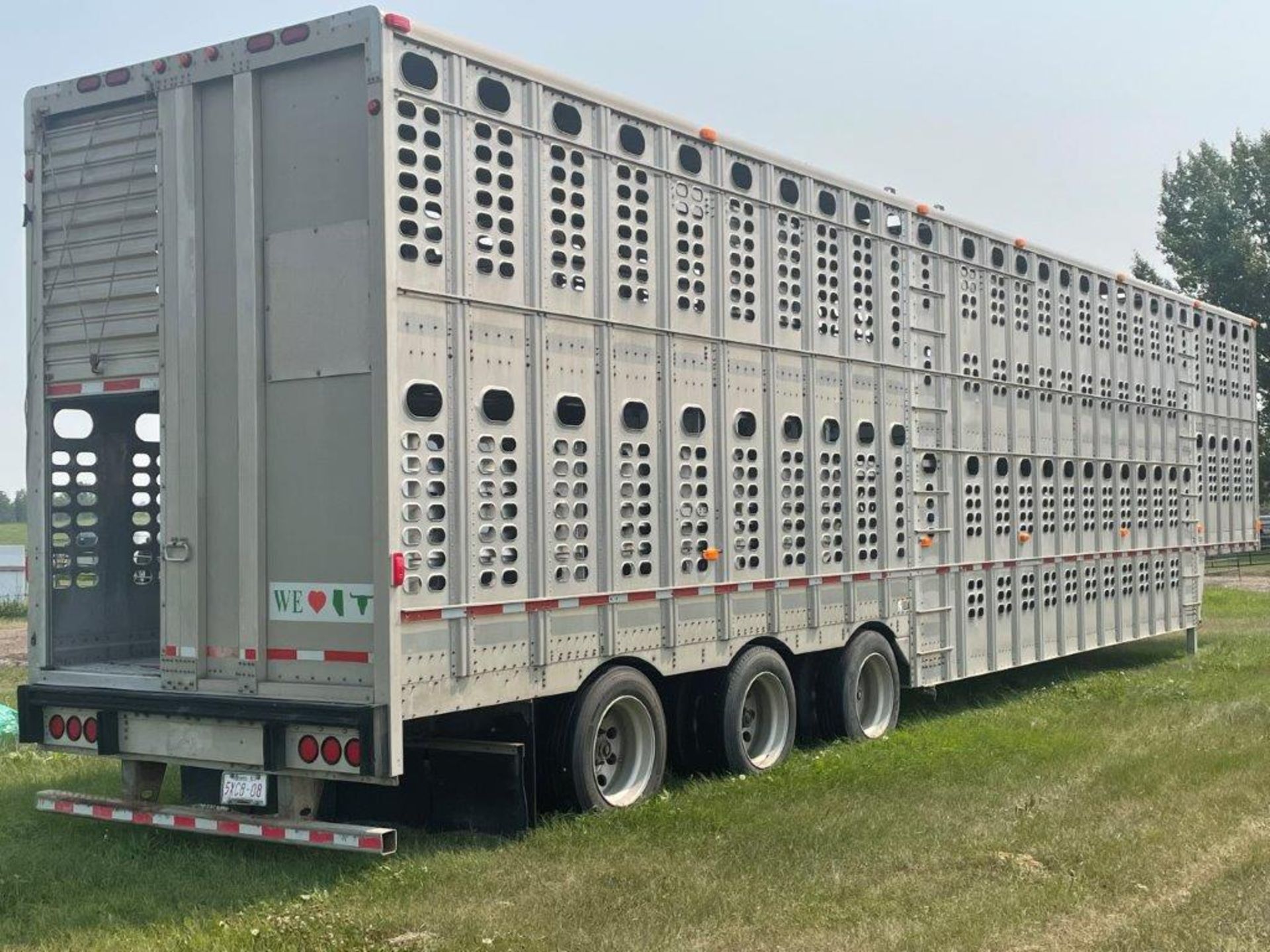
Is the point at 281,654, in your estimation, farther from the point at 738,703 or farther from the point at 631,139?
the point at 631,139

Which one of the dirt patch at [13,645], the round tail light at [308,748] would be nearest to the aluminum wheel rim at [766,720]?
the round tail light at [308,748]

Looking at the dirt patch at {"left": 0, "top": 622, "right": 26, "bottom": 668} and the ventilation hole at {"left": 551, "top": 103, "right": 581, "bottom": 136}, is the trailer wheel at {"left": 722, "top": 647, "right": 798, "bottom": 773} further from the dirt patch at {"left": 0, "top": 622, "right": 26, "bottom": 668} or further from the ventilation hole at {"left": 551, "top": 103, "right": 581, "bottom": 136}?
the dirt patch at {"left": 0, "top": 622, "right": 26, "bottom": 668}

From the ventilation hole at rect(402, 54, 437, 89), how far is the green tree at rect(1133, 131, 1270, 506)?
40.0 m

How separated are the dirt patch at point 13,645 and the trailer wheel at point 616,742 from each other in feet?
37.1

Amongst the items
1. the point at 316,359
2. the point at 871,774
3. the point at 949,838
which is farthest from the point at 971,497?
the point at 316,359

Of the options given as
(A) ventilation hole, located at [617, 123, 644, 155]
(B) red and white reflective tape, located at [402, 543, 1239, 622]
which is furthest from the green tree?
(A) ventilation hole, located at [617, 123, 644, 155]

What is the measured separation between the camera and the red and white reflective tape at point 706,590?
7746mm

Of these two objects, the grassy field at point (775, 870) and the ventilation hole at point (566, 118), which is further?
the ventilation hole at point (566, 118)

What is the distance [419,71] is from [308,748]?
139 inches

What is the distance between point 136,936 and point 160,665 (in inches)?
76.4

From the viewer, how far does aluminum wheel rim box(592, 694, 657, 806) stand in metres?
8.95

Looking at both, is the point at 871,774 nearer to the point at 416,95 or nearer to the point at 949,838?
the point at 949,838

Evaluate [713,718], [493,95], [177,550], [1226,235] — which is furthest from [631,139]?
[1226,235]

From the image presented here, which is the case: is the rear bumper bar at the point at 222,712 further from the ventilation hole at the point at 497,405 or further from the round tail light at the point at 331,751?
the ventilation hole at the point at 497,405
